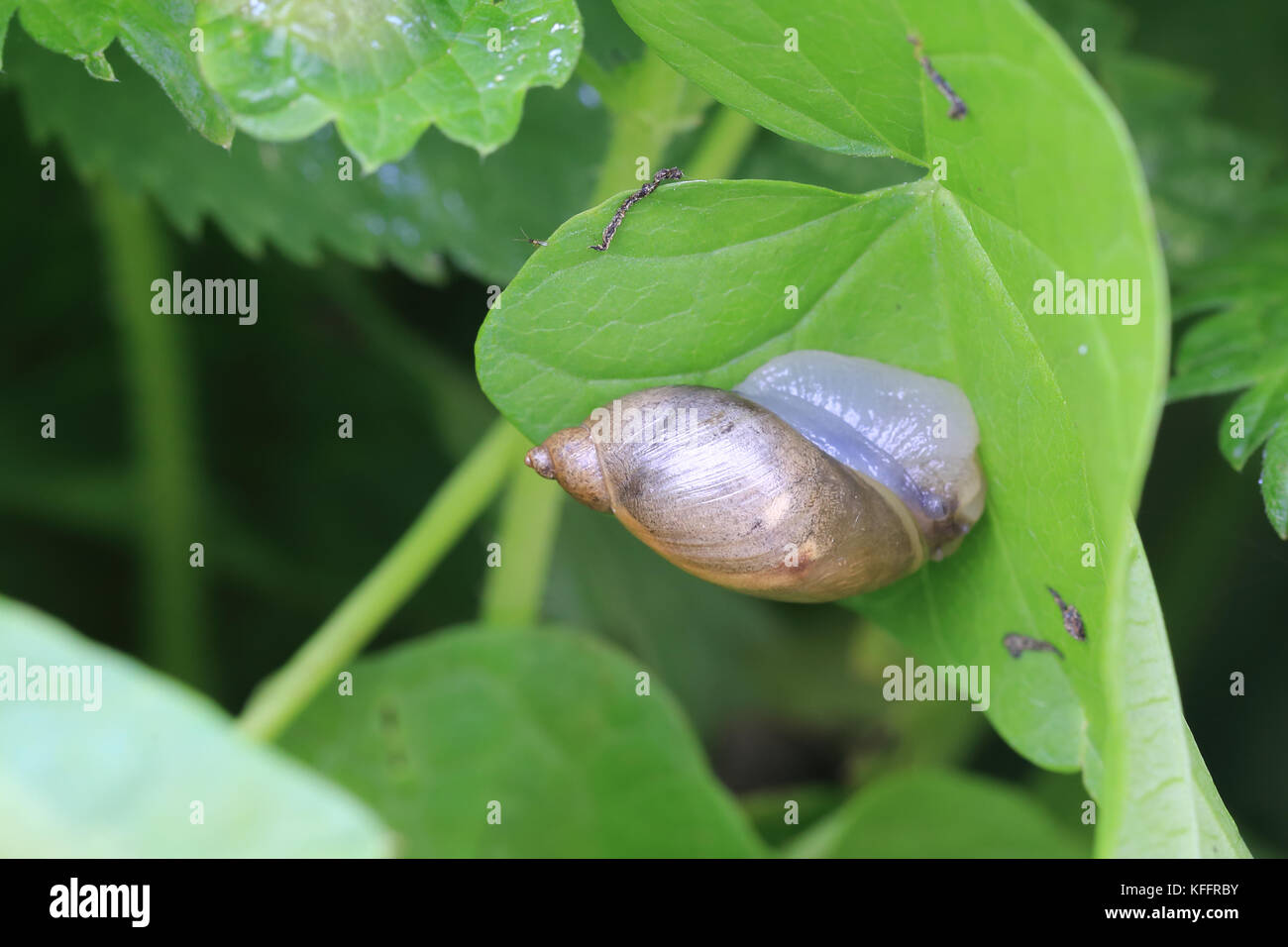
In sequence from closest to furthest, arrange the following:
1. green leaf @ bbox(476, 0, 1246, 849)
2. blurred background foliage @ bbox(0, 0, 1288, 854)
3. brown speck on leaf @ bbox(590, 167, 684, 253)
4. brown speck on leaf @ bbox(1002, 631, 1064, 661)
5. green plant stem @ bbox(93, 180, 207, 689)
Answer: green leaf @ bbox(476, 0, 1246, 849), brown speck on leaf @ bbox(590, 167, 684, 253), brown speck on leaf @ bbox(1002, 631, 1064, 661), blurred background foliage @ bbox(0, 0, 1288, 854), green plant stem @ bbox(93, 180, 207, 689)

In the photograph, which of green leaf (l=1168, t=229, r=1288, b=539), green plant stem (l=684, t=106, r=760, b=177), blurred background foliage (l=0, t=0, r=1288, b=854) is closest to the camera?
green leaf (l=1168, t=229, r=1288, b=539)

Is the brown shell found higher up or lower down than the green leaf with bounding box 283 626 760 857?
higher up

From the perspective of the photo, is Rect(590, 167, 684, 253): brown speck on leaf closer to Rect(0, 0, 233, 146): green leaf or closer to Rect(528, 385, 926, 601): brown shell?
Rect(528, 385, 926, 601): brown shell

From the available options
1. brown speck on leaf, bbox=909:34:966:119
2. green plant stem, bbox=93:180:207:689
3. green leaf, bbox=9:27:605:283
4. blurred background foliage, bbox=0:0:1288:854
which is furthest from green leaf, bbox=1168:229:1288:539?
green plant stem, bbox=93:180:207:689

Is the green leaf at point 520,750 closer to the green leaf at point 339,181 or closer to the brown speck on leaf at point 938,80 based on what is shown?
the green leaf at point 339,181

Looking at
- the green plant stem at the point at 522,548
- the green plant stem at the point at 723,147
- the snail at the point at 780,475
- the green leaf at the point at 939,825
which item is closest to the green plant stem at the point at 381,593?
the green plant stem at the point at 522,548

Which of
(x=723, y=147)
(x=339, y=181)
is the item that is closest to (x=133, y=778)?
(x=723, y=147)

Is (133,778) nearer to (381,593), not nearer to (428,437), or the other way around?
(381,593)
